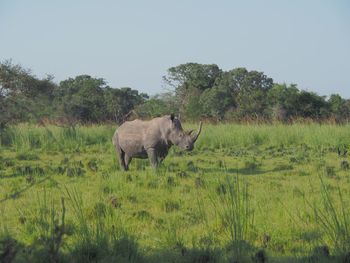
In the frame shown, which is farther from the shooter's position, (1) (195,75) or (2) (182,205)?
(1) (195,75)

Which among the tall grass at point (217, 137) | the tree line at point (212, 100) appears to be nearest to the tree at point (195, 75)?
the tree line at point (212, 100)

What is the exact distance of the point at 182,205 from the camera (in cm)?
652

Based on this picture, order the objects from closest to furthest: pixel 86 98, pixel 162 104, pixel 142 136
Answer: pixel 142 136 < pixel 162 104 < pixel 86 98

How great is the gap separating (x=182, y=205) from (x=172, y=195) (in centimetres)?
58

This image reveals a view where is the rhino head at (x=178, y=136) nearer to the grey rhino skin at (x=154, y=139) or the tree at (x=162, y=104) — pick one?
the grey rhino skin at (x=154, y=139)

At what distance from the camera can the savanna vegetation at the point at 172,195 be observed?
4156 mm

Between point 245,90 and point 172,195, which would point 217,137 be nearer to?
point 172,195

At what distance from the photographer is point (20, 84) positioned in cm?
593

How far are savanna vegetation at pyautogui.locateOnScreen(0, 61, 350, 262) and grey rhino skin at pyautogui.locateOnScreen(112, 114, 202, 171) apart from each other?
0.34 metres

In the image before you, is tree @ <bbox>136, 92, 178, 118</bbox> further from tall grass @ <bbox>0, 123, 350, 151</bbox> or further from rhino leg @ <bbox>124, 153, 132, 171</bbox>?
rhino leg @ <bbox>124, 153, 132, 171</bbox>

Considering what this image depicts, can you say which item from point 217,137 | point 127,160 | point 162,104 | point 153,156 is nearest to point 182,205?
point 153,156

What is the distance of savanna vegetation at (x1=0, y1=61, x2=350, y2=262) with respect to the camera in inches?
164

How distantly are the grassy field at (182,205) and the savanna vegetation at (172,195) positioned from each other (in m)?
0.02

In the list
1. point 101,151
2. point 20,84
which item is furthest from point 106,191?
point 101,151
